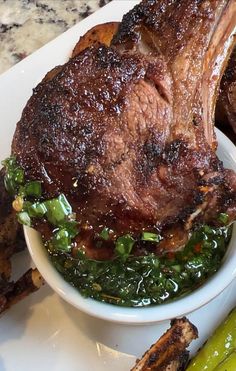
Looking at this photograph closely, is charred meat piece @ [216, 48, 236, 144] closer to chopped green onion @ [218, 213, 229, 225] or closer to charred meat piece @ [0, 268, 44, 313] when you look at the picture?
chopped green onion @ [218, 213, 229, 225]

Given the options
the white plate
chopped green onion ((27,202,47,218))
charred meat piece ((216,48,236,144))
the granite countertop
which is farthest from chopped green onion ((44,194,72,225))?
the granite countertop

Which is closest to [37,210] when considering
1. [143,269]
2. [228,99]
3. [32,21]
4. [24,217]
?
[24,217]

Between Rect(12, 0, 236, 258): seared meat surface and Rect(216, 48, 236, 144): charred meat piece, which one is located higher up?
Rect(12, 0, 236, 258): seared meat surface

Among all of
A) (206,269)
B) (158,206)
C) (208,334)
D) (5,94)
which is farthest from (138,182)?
(5,94)

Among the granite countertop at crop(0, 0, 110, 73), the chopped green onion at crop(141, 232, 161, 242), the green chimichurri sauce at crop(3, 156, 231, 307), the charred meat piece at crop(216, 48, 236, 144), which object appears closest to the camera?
the chopped green onion at crop(141, 232, 161, 242)

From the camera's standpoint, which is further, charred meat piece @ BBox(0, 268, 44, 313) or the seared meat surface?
charred meat piece @ BBox(0, 268, 44, 313)

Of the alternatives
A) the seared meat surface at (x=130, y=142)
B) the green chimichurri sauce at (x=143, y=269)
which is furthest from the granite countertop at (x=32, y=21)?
the green chimichurri sauce at (x=143, y=269)
